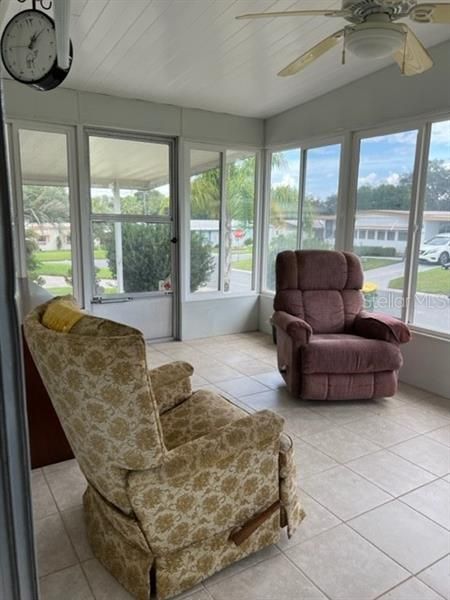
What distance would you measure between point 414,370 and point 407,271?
0.83m

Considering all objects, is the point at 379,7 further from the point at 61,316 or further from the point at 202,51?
the point at 61,316

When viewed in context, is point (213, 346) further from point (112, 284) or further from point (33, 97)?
point (33, 97)

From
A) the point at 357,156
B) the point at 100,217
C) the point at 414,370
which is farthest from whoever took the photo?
the point at 100,217

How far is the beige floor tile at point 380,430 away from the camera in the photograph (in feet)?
8.86

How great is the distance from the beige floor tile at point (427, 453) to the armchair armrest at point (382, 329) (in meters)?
0.76

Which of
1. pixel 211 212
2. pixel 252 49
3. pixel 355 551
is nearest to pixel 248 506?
pixel 355 551

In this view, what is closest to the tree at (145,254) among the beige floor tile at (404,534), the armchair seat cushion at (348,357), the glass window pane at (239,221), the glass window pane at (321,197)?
the glass window pane at (239,221)

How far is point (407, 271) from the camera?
3.64 m

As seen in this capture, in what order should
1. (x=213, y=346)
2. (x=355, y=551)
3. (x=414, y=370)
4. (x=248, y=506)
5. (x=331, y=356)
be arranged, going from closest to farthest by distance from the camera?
(x=248, y=506) → (x=355, y=551) → (x=331, y=356) → (x=414, y=370) → (x=213, y=346)

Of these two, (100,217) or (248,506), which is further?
(100,217)

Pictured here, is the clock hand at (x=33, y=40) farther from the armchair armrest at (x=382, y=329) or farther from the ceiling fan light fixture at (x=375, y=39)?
the armchair armrest at (x=382, y=329)

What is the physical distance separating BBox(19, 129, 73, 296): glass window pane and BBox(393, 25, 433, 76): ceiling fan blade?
303cm

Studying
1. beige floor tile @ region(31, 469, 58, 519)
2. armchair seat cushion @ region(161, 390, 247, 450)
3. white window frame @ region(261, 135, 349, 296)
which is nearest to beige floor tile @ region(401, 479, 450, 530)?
armchair seat cushion @ region(161, 390, 247, 450)

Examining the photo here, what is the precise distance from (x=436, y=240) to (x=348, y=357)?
1.21 metres
